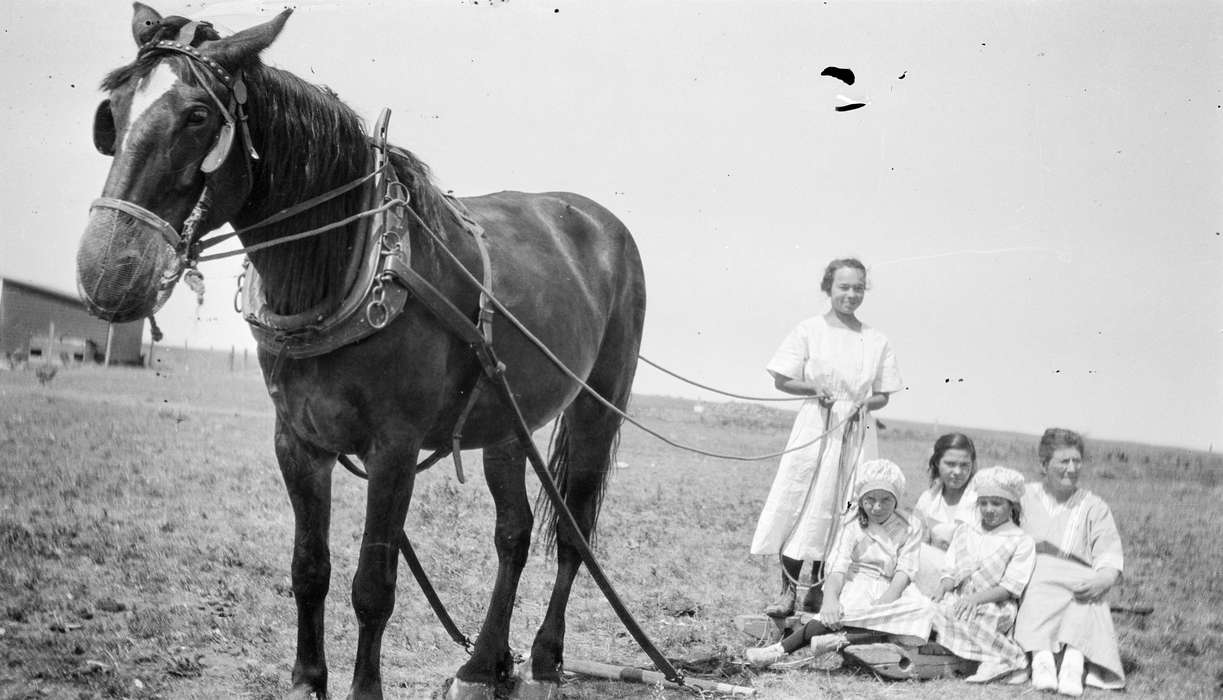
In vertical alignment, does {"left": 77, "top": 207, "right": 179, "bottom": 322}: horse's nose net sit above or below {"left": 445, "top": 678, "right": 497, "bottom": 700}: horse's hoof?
above

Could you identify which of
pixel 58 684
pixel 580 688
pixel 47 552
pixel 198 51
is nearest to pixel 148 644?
pixel 58 684

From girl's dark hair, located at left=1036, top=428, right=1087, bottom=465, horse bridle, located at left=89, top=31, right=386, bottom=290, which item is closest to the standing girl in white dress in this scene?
girl's dark hair, located at left=1036, top=428, right=1087, bottom=465

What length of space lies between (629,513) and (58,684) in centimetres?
516

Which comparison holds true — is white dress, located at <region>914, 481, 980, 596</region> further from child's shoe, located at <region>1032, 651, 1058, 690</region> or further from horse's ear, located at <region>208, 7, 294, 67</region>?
horse's ear, located at <region>208, 7, 294, 67</region>

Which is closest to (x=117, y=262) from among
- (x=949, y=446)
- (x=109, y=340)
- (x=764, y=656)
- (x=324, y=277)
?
(x=324, y=277)

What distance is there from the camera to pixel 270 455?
764 cm

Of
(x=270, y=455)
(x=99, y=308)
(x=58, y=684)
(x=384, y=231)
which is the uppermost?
(x=384, y=231)

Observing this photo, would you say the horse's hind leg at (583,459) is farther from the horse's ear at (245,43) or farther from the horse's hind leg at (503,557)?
the horse's ear at (245,43)

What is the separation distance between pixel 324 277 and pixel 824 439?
3385 millimetres

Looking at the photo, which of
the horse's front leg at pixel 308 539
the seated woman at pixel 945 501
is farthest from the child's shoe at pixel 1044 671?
the horse's front leg at pixel 308 539

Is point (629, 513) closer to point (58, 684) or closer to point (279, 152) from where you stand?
point (58, 684)

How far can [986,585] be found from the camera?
15.7ft

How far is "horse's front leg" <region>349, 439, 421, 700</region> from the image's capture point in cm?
310

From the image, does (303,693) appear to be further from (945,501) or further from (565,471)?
(945,501)
